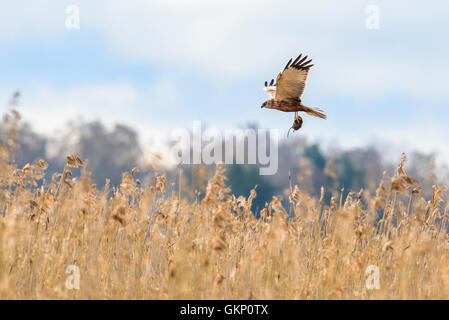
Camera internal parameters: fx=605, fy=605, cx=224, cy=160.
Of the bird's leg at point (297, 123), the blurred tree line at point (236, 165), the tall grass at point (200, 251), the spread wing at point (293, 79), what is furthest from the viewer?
the blurred tree line at point (236, 165)

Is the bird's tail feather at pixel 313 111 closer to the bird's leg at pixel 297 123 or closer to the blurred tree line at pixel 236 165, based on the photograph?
the bird's leg at pixel 297 123

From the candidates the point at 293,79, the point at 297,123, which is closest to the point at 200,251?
the point at 297,123

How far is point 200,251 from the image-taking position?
5176 millimetres

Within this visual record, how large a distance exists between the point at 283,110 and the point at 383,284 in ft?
12.0

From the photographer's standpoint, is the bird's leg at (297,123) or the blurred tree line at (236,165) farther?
the blurred tree line at (236,165)

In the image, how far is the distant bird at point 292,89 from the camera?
727 centimetres

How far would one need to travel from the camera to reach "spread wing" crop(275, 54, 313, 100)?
7.26 meters

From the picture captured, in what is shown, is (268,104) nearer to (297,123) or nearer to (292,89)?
(292,89)

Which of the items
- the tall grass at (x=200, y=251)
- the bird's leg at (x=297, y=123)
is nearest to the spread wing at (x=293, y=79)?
the bird's leg at (x=297, y=123)

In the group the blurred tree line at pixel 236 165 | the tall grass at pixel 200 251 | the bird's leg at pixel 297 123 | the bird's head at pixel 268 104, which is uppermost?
the blurred tree line at pixel 236 165

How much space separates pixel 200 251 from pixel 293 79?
299 cm

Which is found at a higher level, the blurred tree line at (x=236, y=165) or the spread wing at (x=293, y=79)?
the blurred tree line at (x=236, y=165)
